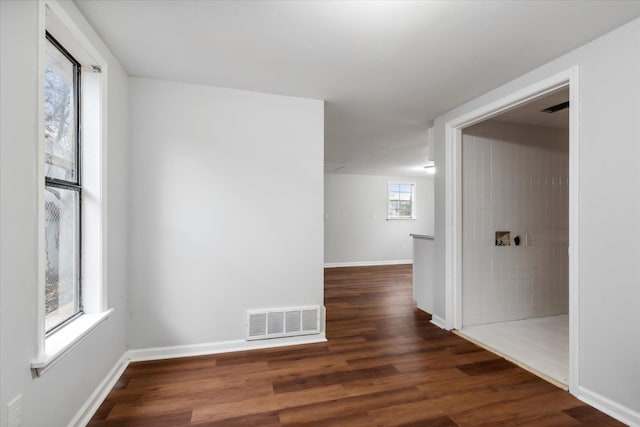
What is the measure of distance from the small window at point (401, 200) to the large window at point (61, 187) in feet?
23.1

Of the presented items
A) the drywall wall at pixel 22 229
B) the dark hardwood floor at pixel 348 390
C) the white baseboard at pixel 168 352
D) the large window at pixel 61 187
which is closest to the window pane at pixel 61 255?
the large window at pixel 61 187

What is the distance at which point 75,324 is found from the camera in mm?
1767

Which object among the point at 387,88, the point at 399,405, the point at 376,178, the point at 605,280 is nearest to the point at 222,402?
the point at 399,405

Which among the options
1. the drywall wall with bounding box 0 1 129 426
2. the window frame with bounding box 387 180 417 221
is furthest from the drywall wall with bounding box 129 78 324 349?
the window frame with bounding box 387 180 417 221

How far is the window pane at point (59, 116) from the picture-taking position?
160 centimetres

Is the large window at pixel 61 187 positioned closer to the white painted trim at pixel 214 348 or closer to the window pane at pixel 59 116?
the window pane at pixel 59 116

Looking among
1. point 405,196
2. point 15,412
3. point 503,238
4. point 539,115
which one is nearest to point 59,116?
point 15,412

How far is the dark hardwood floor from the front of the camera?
181 centimetres

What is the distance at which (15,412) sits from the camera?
1199 millimetres

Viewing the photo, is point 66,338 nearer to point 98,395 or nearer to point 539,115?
point 98,395

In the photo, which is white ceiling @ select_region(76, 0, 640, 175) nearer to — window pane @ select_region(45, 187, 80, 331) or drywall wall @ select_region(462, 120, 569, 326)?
drywall wall @ select_region(462, 120, 569, 326)

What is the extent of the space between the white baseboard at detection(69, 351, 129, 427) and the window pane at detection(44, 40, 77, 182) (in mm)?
1388

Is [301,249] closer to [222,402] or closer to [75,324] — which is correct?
[222,402]

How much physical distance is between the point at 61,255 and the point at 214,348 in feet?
4.88
